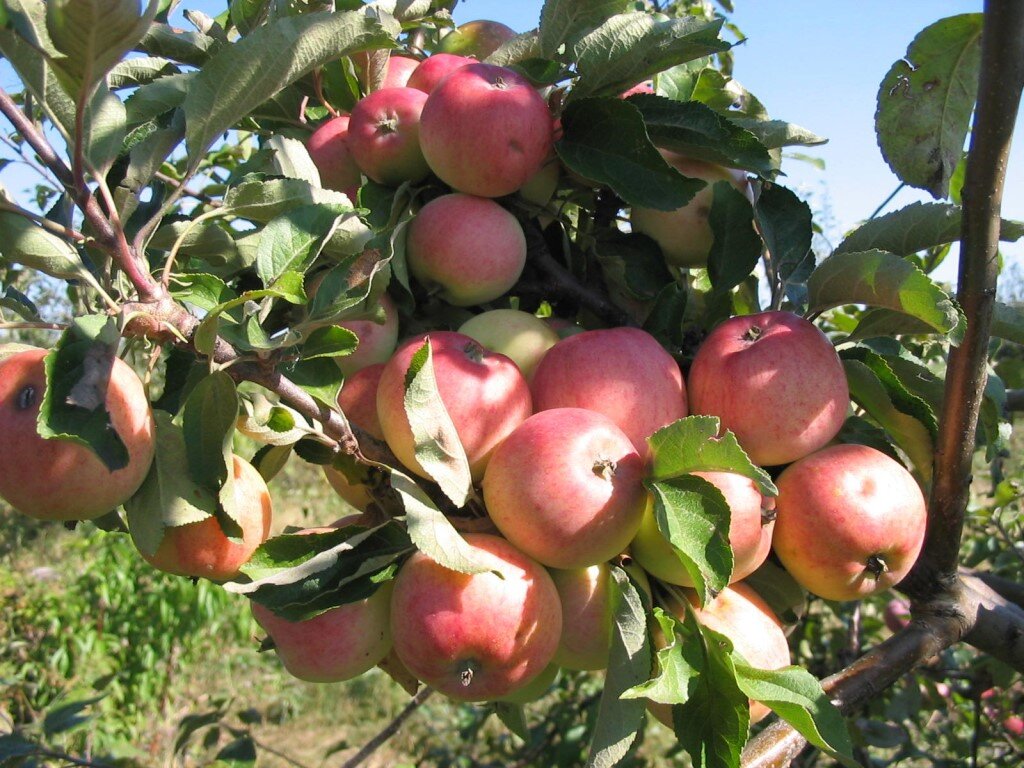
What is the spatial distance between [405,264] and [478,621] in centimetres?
41

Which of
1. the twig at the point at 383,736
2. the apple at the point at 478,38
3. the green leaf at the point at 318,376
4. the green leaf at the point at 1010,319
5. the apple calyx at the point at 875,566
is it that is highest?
the apple at the point at 478,38

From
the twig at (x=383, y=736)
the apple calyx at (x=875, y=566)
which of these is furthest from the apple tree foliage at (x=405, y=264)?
the twig at (x=383, y=736)

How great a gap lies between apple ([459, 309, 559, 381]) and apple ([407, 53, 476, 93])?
311 mm

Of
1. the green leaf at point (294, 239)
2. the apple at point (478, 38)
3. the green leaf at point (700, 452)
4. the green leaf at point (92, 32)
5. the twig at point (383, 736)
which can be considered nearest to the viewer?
the green leaf at point (92, 32)

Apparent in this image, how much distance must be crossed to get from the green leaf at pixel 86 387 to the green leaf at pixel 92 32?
6.9 inches

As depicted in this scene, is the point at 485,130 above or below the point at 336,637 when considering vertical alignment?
above

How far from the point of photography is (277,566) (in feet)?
2.44

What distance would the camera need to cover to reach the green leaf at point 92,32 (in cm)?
54

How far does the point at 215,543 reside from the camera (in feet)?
2.62

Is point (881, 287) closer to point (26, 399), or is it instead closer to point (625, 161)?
point (625, 161)

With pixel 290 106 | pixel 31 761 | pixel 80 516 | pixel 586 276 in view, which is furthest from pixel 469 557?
pixel 31 761

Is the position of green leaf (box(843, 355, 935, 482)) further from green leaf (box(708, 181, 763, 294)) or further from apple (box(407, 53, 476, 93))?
apple (box(407, 53, 476, 93))

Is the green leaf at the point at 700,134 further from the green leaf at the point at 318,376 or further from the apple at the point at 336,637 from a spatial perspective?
the apple at the point at 336,637

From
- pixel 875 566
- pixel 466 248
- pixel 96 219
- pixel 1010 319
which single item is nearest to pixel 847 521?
pixel 875 566
